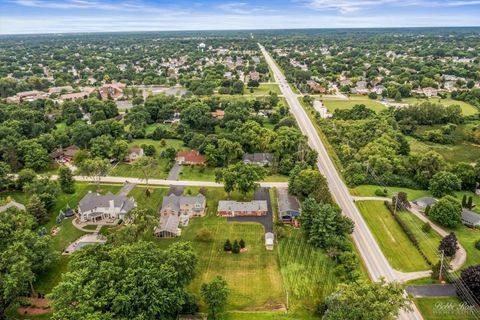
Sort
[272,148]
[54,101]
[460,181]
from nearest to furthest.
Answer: [460,181] → [272,148] → [54,101]

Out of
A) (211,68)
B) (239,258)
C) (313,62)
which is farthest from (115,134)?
(313,62)

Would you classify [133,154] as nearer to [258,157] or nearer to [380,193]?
[258,157]

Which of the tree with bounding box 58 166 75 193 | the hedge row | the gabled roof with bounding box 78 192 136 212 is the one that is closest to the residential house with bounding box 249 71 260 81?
the tree with bounding box 58 166 75 193

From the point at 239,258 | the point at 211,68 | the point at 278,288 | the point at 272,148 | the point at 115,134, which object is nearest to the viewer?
the point at 278,288

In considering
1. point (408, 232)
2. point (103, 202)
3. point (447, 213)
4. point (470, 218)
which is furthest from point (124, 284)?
point (470, 218)

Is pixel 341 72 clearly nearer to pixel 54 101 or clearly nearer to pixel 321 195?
pixel 54 101

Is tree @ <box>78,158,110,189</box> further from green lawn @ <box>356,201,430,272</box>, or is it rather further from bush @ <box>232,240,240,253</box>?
green lawn @ <box>356,201,430,272</box>
